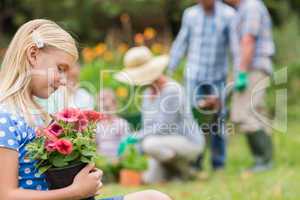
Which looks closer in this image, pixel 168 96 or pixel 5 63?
pixel 5 63

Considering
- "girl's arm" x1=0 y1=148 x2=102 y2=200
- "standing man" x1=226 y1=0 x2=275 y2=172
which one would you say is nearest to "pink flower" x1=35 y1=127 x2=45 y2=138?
"girl's arm" x1=0 y1=148 x2=102 y2=200

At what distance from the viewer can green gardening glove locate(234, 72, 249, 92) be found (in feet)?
21.4

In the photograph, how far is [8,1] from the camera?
12.8 metres

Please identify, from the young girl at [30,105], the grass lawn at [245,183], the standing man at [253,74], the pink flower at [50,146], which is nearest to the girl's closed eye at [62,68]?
the young girl at [30,105]

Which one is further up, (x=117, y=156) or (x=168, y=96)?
(x=168, y=96)

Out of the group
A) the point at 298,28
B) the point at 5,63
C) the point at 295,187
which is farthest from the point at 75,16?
the point at 5,63

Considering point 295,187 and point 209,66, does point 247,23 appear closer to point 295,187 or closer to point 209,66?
point 209,66

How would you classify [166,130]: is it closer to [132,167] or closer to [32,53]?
[132,167]

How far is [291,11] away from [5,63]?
1075 centimetres

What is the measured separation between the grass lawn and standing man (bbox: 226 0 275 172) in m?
0.23

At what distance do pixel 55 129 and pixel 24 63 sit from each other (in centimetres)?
28

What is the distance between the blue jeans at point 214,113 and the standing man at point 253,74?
0.23 metres

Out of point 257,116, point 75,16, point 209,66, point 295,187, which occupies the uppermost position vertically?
point 75,16

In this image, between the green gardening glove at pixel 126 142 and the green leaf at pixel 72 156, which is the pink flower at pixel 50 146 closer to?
the green leaf at pixel 72 156
